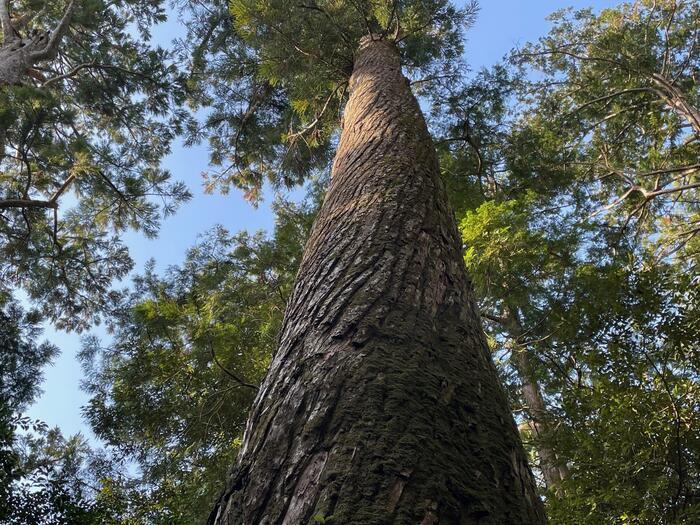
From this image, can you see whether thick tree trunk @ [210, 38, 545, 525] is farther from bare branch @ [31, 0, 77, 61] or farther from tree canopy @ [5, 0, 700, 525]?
bare branch @ [31, 0, 77, 61]

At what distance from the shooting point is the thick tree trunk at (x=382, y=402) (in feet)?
3.76

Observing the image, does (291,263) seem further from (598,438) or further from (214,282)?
(598,438)

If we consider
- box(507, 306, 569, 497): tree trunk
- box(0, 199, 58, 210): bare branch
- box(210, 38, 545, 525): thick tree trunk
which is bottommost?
box(210, 38, 545, 525): thick tree trunk

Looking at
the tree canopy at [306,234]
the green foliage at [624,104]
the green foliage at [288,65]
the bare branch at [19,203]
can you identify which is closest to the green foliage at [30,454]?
the tree canopy at [306,234]

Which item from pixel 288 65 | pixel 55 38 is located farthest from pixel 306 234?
pixel 55 38

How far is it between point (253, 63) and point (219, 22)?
425 centimetres

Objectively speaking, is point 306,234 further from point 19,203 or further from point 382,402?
point 382,402

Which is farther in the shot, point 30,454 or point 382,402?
point 30,454

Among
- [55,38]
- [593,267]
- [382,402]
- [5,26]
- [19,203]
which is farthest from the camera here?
[55,38]

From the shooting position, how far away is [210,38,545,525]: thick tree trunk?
1146mm

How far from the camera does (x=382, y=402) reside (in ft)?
4.39

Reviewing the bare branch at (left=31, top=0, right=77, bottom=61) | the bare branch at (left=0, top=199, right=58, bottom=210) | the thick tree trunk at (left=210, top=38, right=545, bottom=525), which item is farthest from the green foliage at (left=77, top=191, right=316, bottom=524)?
the bare branch at (left=31, top=0, right=77, bottom=61)

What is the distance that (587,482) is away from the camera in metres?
3.82

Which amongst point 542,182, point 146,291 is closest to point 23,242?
point 146,291
